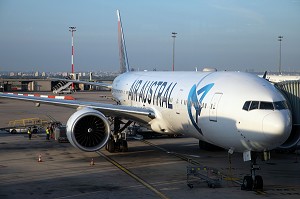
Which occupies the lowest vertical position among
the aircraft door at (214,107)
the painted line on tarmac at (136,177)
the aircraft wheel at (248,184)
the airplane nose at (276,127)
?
the painted line on tarmac at (136,177)

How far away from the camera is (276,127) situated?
581 inches

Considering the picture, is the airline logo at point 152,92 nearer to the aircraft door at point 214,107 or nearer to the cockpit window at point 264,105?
the aircraft door at point 214,107

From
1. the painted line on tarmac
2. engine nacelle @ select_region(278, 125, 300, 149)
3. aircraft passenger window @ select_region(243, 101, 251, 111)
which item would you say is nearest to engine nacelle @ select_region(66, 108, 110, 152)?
the painted line on tarmac

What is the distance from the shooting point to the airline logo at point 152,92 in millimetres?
22781

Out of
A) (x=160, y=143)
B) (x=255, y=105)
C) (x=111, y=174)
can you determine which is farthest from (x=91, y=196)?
(x=160, y=143)

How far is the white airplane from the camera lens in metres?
15.4

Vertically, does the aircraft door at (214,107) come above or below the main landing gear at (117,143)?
above

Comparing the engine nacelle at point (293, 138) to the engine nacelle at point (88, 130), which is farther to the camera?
the engine nacelle at point (88, 130)

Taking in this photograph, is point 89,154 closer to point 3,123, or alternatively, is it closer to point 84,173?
point 84,173

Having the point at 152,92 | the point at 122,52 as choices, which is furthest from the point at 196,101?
the point at 122,52

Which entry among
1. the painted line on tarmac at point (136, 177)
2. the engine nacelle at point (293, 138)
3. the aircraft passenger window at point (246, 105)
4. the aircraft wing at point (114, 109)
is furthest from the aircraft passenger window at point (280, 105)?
the aircraft wing at point (114, 109)

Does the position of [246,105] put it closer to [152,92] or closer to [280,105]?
[280,105]

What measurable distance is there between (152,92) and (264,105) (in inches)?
412

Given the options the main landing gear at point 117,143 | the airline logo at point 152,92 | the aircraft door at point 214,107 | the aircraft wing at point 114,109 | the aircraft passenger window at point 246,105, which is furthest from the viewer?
the main landing gear at point 117,143
